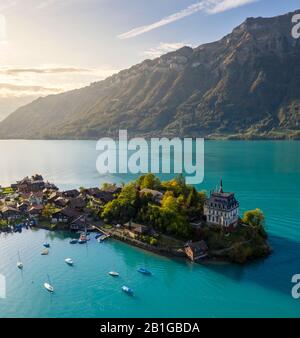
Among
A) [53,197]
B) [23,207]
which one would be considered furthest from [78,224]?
[53,197]

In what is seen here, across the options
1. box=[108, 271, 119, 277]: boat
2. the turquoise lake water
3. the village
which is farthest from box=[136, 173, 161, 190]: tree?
box=[108, 271, 119, 277]: boat

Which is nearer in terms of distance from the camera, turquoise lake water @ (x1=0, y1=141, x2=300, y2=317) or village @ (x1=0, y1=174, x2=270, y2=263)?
turquoise lake water @ (x1=0, y1=141, x2=300, y2=317)

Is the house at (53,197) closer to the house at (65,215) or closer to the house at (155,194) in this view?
the house at (65,215)

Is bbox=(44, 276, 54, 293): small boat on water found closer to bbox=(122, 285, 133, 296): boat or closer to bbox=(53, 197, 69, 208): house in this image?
bbox=(122, 285, 133, 296): boat

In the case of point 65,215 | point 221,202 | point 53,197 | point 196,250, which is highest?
point 221,202

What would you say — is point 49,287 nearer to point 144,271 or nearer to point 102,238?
point 144,271

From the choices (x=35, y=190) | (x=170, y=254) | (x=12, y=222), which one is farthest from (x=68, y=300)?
(x=35, y=190)

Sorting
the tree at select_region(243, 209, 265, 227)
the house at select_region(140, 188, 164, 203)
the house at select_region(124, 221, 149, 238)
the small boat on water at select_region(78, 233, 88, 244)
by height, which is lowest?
the small boat on water at select_region(78, 233, 88, 244)
